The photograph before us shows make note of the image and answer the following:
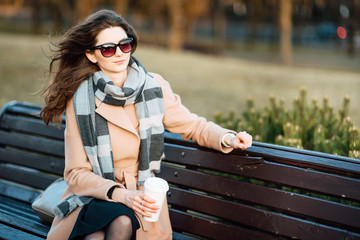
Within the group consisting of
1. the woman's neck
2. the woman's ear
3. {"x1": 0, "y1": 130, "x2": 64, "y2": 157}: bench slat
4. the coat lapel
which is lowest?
{"x1": 0, "y1": 130, "x2": 64, "y2": 157}: bench slat

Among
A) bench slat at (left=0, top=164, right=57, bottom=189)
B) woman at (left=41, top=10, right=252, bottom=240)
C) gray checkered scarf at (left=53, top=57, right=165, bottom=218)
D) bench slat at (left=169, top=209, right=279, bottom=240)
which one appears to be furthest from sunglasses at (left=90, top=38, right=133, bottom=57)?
bench slat at (left=0, top=164, right=57, bottom=189)

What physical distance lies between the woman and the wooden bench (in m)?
0.18

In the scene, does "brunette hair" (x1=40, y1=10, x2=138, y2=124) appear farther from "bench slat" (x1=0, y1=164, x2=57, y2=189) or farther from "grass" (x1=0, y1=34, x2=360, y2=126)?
"grass" (x1=0, y1=34, x2=360, y2=126)

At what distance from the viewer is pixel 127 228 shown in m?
2.19

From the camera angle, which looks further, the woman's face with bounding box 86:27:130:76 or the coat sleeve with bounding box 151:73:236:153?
the coat sleeve with bounding box 151:73:236:153

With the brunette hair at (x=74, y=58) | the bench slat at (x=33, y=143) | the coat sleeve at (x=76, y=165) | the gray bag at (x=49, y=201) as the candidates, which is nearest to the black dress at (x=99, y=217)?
the coat sleeve at (x=76, y=165)

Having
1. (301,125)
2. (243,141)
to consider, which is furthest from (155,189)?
(301,125)

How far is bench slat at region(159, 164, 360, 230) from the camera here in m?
2.21

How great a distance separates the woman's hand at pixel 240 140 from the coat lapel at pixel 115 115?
53 cm

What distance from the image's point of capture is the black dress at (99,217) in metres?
2.21

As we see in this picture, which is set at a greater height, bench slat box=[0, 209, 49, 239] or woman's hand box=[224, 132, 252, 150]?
woman's hand box=[224, 132, 252, 150]

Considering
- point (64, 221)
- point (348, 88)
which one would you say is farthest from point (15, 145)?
point (348, 88)

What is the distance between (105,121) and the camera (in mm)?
2445

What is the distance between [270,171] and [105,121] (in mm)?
957
